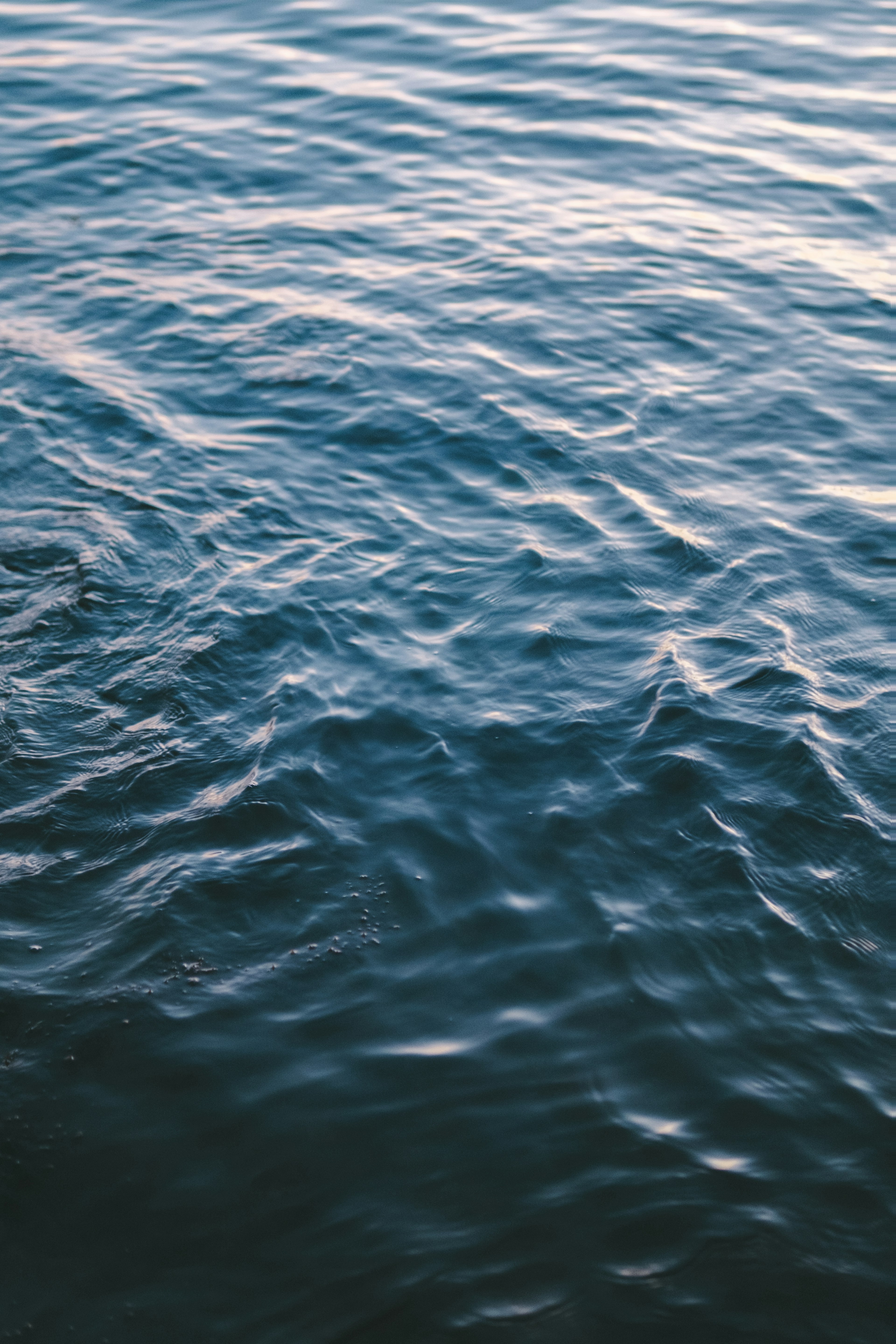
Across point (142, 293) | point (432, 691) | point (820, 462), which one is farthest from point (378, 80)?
point (432, 691)

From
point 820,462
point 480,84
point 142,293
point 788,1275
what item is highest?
point 480,84

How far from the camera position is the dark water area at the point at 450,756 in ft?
13.0

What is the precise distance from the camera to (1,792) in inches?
222

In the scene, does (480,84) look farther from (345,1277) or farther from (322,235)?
(345,1277)

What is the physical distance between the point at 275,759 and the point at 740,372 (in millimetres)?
5732

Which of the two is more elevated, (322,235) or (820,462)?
(322,235)

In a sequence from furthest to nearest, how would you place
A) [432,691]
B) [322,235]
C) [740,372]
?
1. [322,235]
2. [740,372]
3. [432,691]

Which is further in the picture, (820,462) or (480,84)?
(480,84)

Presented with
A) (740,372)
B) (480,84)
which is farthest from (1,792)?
(480,84)

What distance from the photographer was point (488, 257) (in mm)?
11352

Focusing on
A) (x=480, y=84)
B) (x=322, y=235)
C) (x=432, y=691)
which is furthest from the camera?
(x=480, y=84)

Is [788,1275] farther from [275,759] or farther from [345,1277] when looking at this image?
[275,759]

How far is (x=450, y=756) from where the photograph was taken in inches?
238

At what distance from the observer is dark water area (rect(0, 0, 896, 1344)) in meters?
3.96
